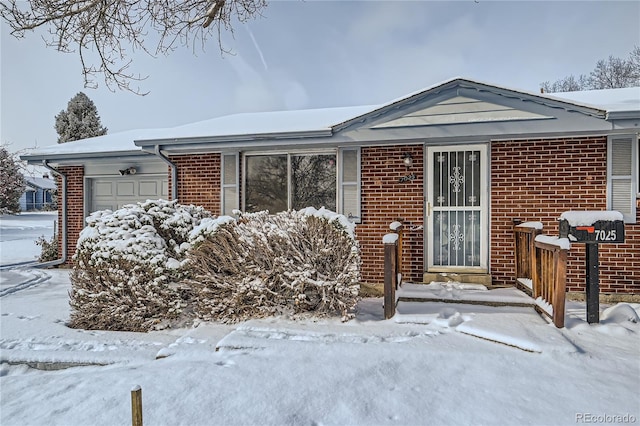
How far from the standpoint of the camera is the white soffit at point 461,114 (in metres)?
5.41

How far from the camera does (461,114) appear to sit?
5.59 metres

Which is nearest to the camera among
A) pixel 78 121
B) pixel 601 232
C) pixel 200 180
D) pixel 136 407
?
pixel 136 407

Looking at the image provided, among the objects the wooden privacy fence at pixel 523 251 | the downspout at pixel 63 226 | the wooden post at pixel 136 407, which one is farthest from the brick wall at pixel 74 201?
the wooden privacy fence at pixel 523 251

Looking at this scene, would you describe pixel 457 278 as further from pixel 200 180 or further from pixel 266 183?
pixel 200 180

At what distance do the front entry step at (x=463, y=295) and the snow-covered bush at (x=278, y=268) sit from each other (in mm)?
1134

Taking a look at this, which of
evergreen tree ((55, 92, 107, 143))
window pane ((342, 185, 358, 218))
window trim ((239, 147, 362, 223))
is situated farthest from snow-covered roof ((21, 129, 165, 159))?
evergreen tree ((55, 92, 107, 143))

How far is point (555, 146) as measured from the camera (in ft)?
19.2

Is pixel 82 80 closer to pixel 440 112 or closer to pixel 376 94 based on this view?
pixel 440 112

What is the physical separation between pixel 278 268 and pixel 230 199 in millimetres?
3220

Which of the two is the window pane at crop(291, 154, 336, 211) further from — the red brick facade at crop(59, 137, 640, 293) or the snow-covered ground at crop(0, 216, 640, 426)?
the snow-covered ground at crop(0, 216, 640, 426)

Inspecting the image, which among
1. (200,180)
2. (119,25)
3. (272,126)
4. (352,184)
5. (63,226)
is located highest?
(119,25)

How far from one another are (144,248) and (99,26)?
497 centimetres

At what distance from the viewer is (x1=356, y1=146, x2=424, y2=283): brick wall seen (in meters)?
6.37

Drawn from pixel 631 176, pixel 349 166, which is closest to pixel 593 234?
pixel 631 176
